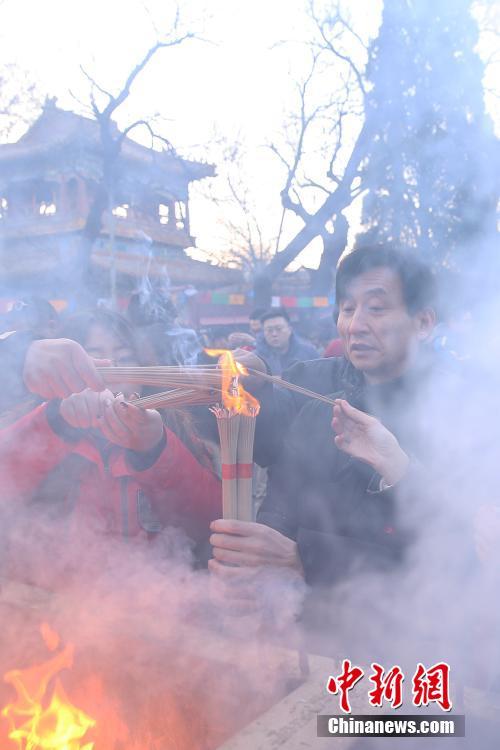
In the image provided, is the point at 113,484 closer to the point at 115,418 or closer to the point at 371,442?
the point at 115,418

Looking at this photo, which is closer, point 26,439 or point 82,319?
point 26,439

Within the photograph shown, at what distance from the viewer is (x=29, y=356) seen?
1.68 m

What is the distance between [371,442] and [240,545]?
16.0 inches

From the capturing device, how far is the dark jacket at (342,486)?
1699 mm

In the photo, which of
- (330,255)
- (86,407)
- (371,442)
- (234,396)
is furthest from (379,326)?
(330,255)

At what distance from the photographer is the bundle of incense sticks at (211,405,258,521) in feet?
4.49

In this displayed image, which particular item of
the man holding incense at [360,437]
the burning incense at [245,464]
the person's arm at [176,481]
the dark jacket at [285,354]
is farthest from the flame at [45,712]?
the dark jacket at [285,354]

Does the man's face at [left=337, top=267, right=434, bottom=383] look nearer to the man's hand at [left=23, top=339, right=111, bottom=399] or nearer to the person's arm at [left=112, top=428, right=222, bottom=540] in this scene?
the person's arm at [left=112, top=428, right=222, bottom=540]

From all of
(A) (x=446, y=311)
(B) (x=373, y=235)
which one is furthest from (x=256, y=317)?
(A) (x=446, y=311)

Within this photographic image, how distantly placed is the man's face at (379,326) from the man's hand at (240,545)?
73cm

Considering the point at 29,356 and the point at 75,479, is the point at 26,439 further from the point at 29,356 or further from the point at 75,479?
the point at 29,356

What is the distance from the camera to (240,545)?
1457mm

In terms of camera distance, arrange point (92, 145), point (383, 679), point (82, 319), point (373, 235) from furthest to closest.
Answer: point (92, 145) → point (373, 235) → point (82, 319) → point (383, 679)

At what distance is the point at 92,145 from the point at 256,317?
37.3ft
